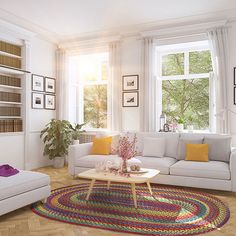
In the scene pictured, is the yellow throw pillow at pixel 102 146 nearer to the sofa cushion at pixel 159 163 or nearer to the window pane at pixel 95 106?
the sofa cushion at pixel 159 163

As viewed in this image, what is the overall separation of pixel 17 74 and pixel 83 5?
2.06 m

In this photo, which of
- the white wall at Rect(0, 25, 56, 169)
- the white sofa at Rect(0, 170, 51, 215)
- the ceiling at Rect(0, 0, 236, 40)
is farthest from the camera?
the white wall at Rect(0, 25, 56, 169)

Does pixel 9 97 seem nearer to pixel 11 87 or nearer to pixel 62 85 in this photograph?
pixel 11 87

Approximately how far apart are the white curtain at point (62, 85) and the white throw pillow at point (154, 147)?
2.51 meters

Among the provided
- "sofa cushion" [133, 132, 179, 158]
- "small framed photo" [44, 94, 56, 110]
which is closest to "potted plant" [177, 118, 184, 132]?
"sofa cushion" [133, 132, 179, 158]

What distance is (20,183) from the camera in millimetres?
3137

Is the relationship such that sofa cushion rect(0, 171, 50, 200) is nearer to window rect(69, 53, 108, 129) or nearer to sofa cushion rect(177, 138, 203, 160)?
sofa cushion rect(177, 138, 203, 160)

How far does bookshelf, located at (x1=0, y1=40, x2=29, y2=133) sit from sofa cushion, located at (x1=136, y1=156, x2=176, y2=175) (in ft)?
8.73

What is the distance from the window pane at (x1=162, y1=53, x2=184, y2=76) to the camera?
5.91 metres

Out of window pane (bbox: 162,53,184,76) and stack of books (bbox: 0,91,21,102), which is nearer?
stack of books (bbox: 0,91,21,102)

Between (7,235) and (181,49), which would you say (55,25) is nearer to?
(181,49)

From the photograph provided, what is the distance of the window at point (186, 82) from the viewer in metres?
5.65

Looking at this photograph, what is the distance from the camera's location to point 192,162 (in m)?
4.31

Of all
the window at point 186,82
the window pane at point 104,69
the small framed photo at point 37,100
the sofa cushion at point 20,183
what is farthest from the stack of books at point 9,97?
the window at point 186,82
